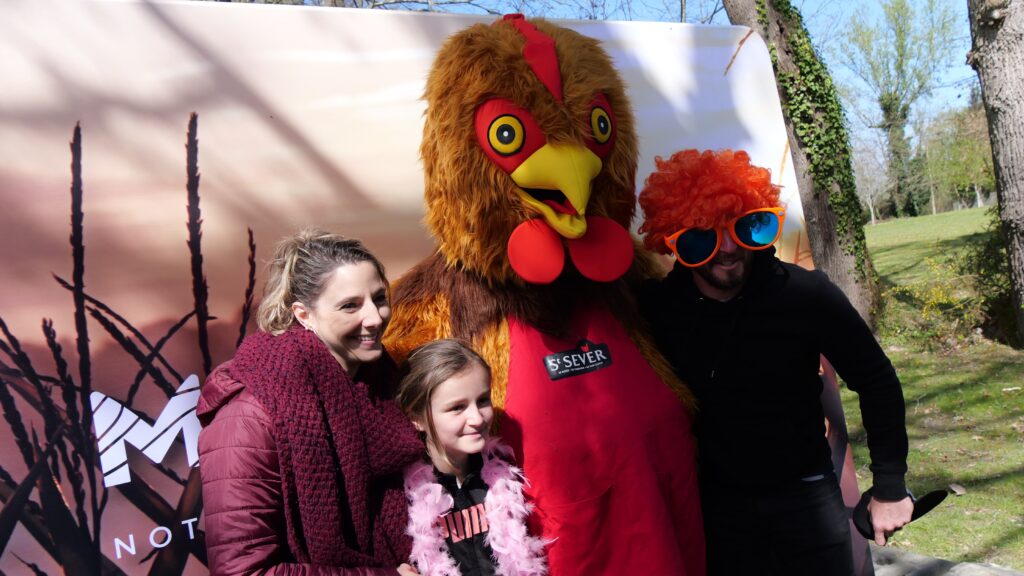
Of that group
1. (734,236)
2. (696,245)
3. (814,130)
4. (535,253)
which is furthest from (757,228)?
(814,130)

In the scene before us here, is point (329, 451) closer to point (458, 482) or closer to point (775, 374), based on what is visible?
point (458, 482)

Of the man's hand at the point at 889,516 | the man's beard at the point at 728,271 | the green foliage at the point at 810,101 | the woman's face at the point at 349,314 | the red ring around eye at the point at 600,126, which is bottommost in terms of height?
the man's hand at the point at 889,516

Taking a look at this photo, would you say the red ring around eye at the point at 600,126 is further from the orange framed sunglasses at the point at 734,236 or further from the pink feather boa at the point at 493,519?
the pink feather boa at the point at 493,519

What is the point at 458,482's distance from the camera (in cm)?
170

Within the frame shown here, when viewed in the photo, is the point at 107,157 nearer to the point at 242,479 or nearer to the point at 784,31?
the point at 242,479

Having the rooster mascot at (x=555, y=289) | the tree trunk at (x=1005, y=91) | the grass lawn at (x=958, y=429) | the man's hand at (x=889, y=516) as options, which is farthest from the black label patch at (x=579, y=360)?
the tree trunk at (x=1005, y=91)

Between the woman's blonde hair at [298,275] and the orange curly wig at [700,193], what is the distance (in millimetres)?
904

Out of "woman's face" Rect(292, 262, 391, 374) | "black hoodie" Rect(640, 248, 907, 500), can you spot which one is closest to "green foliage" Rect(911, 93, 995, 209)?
"black hoodie" Rect(640, 248, 907, 500)

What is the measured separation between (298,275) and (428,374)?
0.36m

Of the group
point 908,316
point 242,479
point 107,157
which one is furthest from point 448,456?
point 908,316

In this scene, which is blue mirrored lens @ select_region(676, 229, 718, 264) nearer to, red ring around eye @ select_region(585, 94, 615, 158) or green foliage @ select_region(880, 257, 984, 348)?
red ring around eye @ select_region(585, 94, 615, 158)

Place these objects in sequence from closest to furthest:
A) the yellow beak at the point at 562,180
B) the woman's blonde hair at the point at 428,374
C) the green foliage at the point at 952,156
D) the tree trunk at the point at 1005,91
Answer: the woman's blonde hair at the point at 428,374, the yellow beak at the point at 562,180, the tree trunk at the point at 1005,91, the green foliage at the point at 952,156

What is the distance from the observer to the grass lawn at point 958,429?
3484 mm

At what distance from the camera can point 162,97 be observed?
6.59 ft
